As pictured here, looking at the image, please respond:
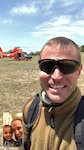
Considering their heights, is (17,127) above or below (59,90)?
below

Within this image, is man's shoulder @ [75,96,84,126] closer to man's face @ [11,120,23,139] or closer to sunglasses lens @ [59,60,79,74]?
sunglasses lens @ [59,60,79,74]

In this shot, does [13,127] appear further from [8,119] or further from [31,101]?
[31,101]

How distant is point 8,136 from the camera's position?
409 centimetres

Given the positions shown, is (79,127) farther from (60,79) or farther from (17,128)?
(17,128)

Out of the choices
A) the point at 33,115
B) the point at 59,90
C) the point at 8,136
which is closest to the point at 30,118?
the point at 33,115

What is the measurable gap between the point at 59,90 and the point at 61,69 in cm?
13

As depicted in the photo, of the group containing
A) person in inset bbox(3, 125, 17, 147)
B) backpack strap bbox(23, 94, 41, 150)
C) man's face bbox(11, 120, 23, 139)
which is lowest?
person in inset bbox(3, 125, 17, 147)

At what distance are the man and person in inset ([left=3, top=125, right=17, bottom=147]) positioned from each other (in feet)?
6.57

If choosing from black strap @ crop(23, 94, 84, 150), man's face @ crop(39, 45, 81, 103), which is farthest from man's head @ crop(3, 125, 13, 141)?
man's face @ crop(39, 45, 81, 103)

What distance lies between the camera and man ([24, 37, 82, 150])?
6.21 feet

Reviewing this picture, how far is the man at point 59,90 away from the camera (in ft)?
6.21

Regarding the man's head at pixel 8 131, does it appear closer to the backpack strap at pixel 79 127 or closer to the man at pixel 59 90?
the man at pixel 59 90

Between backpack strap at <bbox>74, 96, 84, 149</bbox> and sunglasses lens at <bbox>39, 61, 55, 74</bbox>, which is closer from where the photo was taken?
backpack strap at <bbox>74, 96, 84, 149</bbox>

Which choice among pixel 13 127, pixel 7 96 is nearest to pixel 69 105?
pixel 13 127
